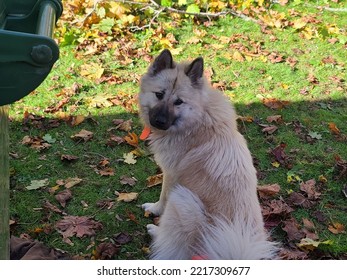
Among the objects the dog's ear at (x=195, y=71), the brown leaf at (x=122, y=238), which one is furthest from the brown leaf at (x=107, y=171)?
the dog's ear at (x=195, y=71)

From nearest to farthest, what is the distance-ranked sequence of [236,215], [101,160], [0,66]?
1. [0,66]
2. [236,215]
3. [101,160]

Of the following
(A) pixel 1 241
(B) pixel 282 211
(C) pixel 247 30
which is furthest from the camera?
(C) pixel 247 30

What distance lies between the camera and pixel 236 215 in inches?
103

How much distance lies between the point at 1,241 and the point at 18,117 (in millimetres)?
2231

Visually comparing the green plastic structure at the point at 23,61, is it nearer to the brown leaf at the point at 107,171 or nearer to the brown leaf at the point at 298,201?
the brown leaf at the point at 107,171

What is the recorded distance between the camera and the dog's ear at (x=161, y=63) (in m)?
3.05

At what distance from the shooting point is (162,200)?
3.28 m

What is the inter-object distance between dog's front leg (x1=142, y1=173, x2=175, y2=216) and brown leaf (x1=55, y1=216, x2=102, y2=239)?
427 mm

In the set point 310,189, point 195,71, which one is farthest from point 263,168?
point 195,71

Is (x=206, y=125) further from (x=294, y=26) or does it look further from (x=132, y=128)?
(x=294, y=26)

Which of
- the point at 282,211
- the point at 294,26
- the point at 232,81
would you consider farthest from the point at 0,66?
the point at 294,26

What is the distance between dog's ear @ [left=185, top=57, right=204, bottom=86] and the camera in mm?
3020

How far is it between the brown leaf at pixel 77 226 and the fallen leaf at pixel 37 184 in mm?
455

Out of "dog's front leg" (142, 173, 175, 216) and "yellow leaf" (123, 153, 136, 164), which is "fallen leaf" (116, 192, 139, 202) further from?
"yellow leaf" (123, 153, 136, 164)
